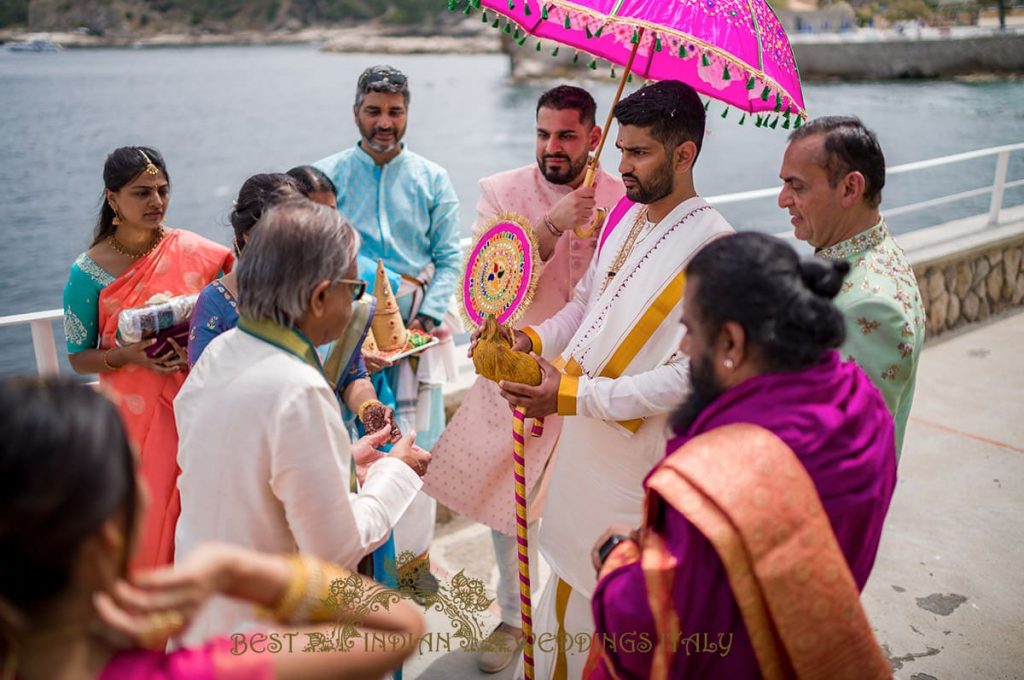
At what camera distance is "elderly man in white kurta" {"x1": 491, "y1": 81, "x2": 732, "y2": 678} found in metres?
2.35

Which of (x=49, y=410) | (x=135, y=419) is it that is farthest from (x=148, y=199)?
(x=49, y=410)

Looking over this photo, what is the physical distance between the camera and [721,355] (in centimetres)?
153

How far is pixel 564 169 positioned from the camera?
312cm

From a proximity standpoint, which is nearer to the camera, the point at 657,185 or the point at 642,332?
the point at 642,332

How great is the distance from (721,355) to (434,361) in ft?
7.34

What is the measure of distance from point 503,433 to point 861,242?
137 cm

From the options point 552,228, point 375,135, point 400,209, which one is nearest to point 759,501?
point 552,228

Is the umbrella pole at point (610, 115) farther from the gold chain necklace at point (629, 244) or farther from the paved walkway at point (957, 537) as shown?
the paved walkway at point (957, 537)

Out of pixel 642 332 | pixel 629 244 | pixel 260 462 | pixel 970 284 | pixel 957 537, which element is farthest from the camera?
pixel 970 284

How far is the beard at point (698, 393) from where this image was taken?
156cm

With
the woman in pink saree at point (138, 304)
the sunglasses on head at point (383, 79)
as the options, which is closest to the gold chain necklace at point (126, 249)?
the woman in pink saree at point (138, 304)

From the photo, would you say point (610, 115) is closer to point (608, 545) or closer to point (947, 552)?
point (608, 545)

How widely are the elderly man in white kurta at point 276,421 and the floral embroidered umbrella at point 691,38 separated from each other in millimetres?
1037

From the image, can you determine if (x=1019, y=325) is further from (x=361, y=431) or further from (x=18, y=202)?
(x=18, y=202)
